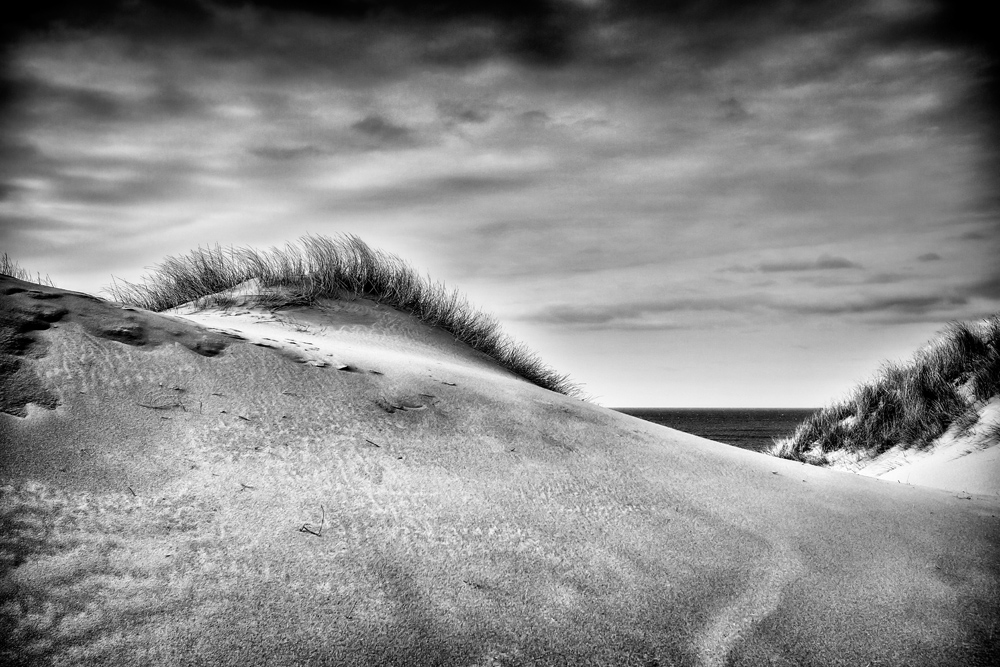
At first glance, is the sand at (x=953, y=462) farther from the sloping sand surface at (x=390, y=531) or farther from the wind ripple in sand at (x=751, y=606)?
the wind ripple in sand at (x=751, y=606)

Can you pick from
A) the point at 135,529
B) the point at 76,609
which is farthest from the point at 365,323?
the point at 76,609

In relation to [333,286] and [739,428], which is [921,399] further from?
[739,428]

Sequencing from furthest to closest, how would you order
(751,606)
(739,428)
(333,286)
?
(739,428) → (333,286) → (751,606)

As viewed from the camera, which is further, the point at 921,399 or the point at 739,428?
the point at 739,428

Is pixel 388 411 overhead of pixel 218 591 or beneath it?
overhead

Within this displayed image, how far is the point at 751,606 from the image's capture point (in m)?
2.20

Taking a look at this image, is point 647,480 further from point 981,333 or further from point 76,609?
point 981,333

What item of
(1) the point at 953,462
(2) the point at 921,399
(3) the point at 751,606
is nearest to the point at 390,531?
(3) the point at 751,606

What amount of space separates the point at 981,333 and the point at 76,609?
11.2 meters

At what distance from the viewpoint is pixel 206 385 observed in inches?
116

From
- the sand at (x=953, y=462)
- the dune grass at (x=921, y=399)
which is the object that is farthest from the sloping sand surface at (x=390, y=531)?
the dune grass at (x=921, y=399)

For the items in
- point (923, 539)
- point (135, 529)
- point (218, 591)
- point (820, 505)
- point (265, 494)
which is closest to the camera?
point (218, 591)

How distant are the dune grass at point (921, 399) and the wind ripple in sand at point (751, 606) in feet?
22.8

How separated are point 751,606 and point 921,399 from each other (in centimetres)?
841
